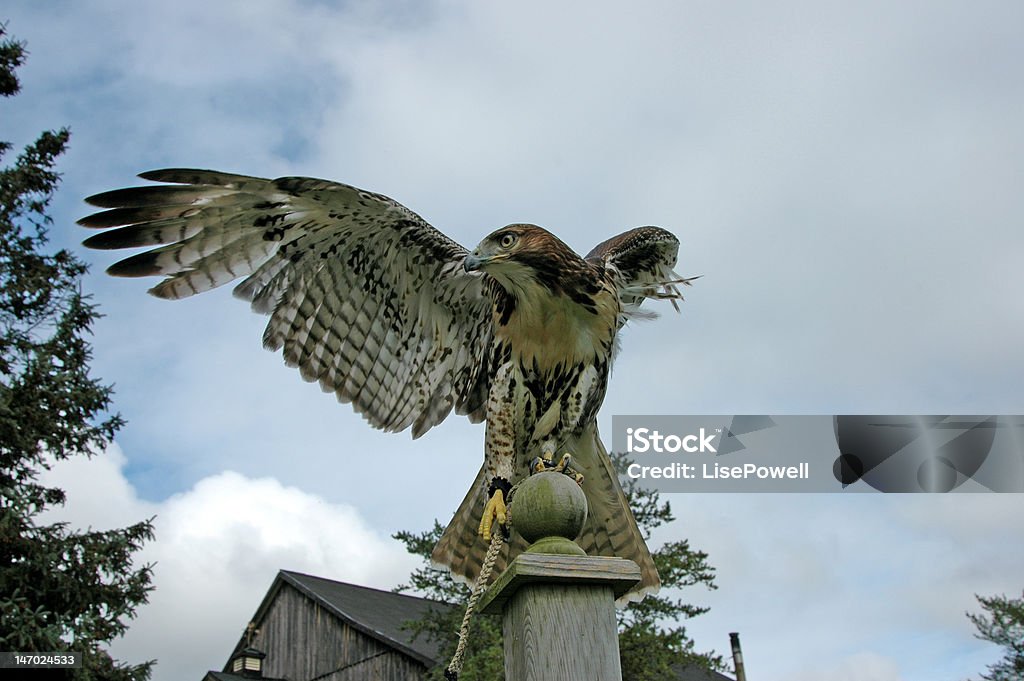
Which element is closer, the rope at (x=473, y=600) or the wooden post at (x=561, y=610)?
the wooden post at (x=561, y=610)

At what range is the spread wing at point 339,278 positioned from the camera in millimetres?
4082

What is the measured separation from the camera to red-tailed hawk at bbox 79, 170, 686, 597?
359 cm

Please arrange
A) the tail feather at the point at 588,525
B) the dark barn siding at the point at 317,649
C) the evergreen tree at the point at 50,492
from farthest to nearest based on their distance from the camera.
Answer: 1. the dark barn siding at the point at 317,649
2. the evergreen tree at the point at 50,492
3. the tail feather at the point at 588,525

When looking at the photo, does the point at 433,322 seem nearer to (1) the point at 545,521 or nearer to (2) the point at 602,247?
(2) the point at 602,247

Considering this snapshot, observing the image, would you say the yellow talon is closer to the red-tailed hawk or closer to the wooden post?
the red-tailed hawk

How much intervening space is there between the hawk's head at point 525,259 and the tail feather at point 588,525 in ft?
2.36

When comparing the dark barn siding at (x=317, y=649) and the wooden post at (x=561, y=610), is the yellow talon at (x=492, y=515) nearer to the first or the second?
the wooden post at (x=561, y=610)

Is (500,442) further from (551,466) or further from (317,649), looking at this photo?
(317,649)

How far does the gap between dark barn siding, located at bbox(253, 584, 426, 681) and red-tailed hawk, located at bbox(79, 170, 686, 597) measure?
15265 mm

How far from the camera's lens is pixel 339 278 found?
14.6ft

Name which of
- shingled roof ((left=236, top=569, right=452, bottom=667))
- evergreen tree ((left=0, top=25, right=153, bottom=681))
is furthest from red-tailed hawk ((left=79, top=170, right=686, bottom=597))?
shingled roof ((left=236, top=569, right=452, bottom=667))

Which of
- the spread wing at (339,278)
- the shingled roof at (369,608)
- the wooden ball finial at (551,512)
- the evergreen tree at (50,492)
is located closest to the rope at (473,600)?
the wooden ball finial at (551,512)

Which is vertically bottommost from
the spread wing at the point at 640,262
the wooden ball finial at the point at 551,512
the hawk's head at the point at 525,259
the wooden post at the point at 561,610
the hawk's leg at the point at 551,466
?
the wooden post at the point at 561,610

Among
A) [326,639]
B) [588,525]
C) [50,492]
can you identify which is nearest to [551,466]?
[588,525]
